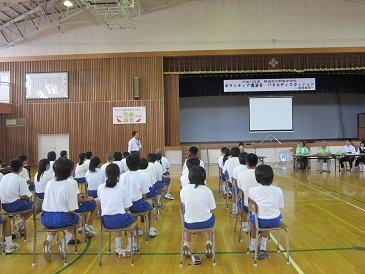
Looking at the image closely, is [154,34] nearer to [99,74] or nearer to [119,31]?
[119,31]

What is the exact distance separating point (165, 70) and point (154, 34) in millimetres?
1621

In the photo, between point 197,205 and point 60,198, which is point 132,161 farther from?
point 197,205

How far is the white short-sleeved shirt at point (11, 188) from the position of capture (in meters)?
4.07

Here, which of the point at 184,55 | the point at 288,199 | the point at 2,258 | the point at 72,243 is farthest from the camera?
the point at 184,55

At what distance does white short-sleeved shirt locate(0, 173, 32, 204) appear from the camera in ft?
13.3

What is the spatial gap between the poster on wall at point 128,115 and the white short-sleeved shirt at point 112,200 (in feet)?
34.3

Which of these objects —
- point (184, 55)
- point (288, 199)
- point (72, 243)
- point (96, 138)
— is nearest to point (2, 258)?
point (72, 243)

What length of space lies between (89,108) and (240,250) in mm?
11397

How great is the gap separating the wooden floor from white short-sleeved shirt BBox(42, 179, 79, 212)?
0.64 m

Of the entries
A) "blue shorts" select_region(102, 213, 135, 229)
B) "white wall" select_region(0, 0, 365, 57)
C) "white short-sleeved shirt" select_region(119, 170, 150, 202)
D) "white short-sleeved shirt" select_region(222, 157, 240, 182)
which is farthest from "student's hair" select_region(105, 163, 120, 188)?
"white wall" select_region(0, 0, 365, 57)

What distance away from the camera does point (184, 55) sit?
13867mm

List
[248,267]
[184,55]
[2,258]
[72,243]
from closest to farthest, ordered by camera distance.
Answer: [248,267]
[2,258]
[72,243]
[184,55]

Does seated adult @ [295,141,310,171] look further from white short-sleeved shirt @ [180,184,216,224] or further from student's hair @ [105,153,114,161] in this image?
white short-sleeved shirt @ [180,184,216,224]

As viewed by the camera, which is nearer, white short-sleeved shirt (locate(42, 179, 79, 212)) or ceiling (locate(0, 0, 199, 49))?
white short-sleeved shirt (locate(42, 179, 79, 212))
